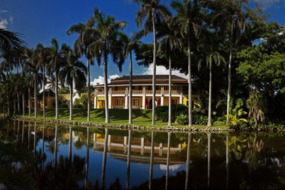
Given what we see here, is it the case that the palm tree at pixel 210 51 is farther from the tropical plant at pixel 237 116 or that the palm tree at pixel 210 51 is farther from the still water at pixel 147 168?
the still water at pixel 147 168

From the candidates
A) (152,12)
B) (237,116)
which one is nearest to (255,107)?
(237,116)

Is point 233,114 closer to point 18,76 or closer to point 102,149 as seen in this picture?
point 102,149

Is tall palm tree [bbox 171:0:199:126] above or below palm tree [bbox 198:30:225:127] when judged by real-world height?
above

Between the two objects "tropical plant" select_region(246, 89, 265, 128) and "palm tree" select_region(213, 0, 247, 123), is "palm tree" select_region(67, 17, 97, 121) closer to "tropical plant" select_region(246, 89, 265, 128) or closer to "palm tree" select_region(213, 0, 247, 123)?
"palm tree" select_region(213, 0, 247, 123)

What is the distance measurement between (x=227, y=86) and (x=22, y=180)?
34193 mm

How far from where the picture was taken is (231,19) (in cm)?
3250

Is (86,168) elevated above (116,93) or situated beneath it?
situated beneath

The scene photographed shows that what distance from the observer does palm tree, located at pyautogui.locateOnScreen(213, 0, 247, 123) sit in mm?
32406

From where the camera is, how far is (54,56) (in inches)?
1678

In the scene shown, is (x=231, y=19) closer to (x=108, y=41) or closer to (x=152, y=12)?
(x=152, y=12)

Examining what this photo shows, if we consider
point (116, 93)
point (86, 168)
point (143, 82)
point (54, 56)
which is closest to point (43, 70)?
point (54, 56)

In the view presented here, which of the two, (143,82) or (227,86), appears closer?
(227,86)

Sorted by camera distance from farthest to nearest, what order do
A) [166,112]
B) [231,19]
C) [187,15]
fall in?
[166,112], [231,19], [187,15]

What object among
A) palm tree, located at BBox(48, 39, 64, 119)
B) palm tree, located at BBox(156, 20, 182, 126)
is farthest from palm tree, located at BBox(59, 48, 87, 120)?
palm tree, located at BBox(156, 20, 182, 126)
